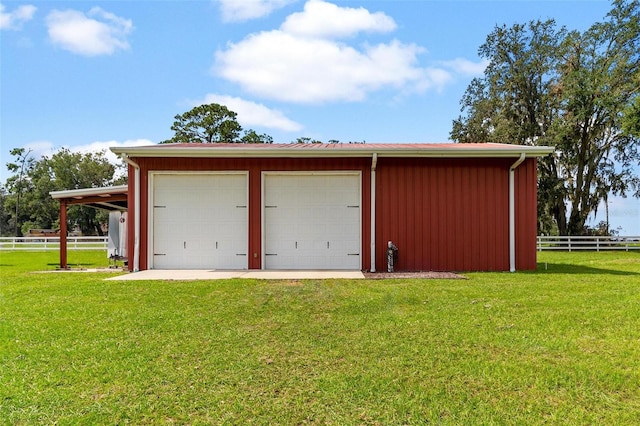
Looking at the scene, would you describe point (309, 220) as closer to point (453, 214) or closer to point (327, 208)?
point (327, 208)

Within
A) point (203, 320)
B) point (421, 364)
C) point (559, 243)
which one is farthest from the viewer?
point (559, 243)

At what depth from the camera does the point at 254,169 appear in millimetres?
8258

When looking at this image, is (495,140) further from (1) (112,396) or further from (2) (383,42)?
Result: (1) (112,396)

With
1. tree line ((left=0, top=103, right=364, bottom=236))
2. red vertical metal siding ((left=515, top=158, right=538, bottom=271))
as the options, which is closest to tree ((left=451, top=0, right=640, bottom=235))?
red vertical metal siding ((left=515, top=158, right=538, bottom=271))

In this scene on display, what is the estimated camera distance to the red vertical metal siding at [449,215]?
8.06 m

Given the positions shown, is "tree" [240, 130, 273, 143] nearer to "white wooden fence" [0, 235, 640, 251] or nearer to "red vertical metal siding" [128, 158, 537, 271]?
"white wooden fence" [0, 235, 640, 251]

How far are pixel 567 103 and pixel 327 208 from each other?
18248 millimetres

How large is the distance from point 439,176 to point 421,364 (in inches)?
224

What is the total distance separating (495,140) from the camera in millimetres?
21141

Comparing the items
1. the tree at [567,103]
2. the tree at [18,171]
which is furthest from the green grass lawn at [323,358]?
the tree at [18,171]

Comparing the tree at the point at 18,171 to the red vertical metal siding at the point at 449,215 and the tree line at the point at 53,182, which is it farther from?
the red vertical metal siding at the point at 449,215

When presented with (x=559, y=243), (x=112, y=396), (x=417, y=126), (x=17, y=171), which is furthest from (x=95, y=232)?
(x=112, y=396)

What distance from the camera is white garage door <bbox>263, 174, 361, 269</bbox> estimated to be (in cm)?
827

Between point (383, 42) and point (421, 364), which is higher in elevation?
point (383, 42)
